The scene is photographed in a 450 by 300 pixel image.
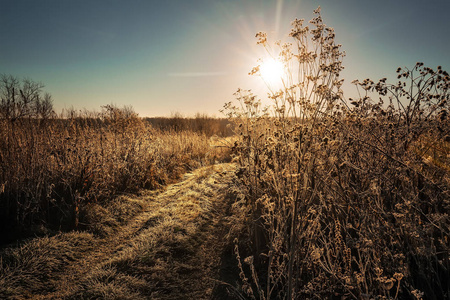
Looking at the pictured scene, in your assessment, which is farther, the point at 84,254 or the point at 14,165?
the point at 14,165

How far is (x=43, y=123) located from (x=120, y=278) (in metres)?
5.59

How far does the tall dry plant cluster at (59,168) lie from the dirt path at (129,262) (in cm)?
78

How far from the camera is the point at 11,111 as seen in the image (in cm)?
591

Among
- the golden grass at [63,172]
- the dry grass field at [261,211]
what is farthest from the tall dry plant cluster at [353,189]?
the golden grass at [63,172]

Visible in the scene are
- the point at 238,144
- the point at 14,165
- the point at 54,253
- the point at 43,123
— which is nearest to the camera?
the point at 54,253

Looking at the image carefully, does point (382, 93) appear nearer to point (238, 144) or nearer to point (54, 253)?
point (238, 144)

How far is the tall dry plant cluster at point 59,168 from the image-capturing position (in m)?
4.28

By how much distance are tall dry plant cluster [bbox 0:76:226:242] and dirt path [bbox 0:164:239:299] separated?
0.78 m

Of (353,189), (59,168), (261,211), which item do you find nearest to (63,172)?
(59,168)

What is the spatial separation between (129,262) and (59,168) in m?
3.02

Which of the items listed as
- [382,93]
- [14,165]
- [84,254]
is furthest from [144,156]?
[382,93]

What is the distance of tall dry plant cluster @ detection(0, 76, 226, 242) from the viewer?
4281mm

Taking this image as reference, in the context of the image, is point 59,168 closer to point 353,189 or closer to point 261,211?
point 261,211

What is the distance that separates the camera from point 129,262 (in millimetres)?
3471
